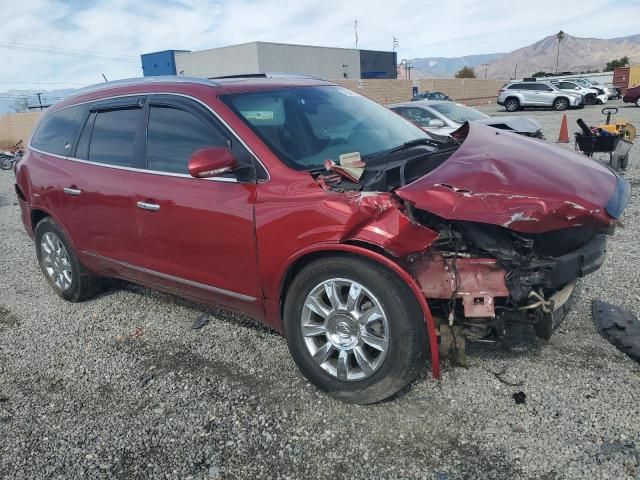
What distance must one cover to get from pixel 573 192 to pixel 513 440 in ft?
4.17

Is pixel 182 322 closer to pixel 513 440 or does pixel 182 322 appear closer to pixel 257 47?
pixel 513 440

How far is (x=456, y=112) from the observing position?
11773 millimetres

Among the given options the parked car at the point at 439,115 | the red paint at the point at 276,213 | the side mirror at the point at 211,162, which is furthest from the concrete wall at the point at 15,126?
the side mirror at the point at 211,162

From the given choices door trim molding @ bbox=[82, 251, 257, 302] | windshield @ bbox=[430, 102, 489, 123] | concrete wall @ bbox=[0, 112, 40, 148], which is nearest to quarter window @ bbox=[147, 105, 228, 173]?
door trim molding @ bbox=[82, 251, 257, 302]

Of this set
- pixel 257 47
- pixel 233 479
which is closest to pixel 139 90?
pixel 233 479

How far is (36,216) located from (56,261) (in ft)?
1.58

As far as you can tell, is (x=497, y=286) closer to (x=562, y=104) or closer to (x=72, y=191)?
(x=72, y=191)

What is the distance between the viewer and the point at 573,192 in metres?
2.66

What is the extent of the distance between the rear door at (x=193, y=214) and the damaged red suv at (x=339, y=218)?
0.01 metres

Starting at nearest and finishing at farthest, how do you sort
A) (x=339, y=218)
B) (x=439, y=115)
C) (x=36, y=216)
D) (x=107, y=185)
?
(x=339, y=218) < (x=107, y=185) < (x=36, y=216) < (x=439, y=115)

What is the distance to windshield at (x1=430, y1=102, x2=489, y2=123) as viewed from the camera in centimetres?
1156

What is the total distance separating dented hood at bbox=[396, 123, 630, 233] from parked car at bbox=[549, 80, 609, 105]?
31506 millimetres

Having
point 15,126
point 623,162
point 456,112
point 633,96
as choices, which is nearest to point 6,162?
point 15,126

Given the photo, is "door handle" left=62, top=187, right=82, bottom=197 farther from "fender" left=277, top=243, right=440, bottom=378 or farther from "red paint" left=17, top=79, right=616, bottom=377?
"fender" left=277, top=243, right=440, bottom=378
